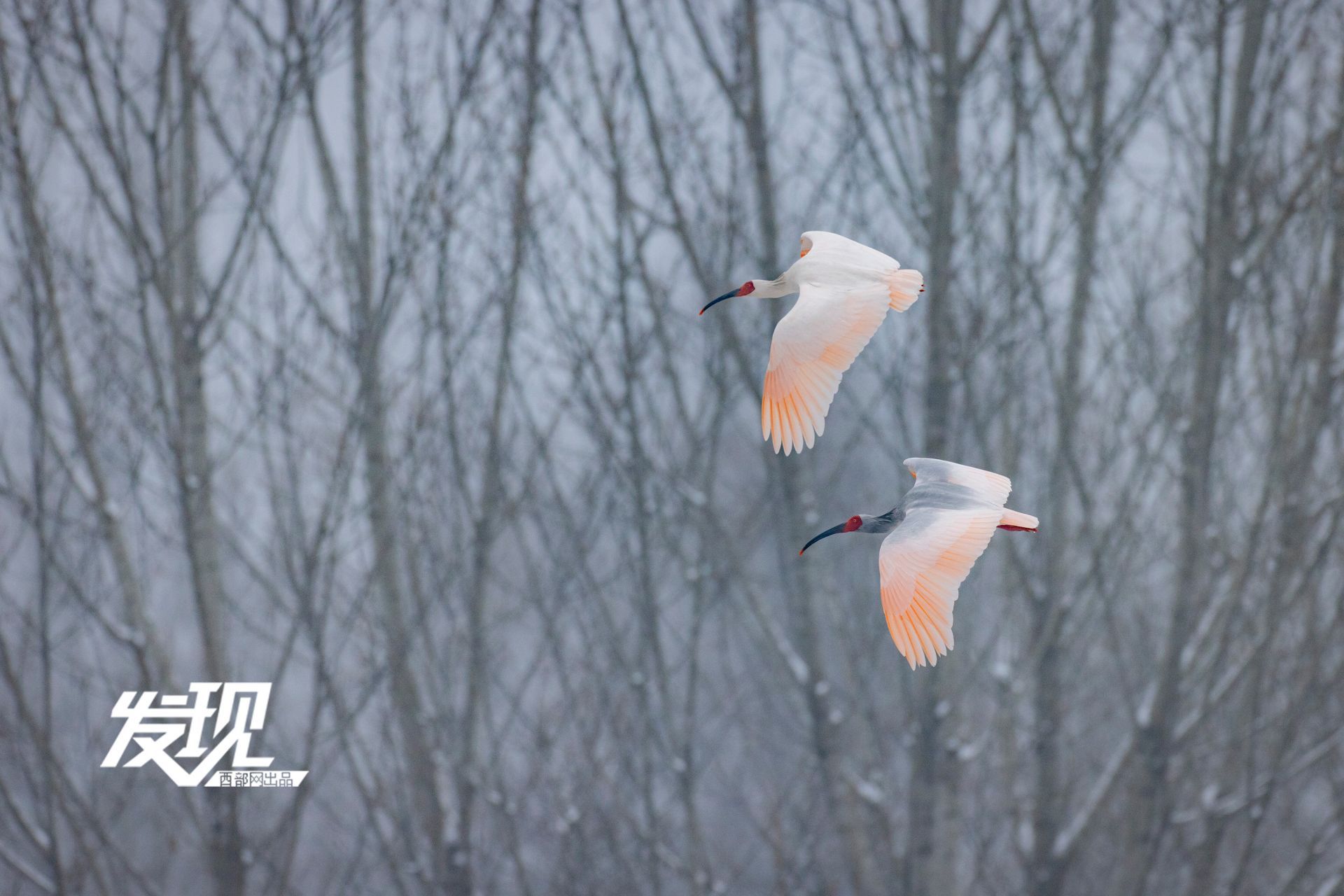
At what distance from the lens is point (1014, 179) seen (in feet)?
14.6

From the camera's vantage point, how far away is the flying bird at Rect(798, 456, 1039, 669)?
1.49 m

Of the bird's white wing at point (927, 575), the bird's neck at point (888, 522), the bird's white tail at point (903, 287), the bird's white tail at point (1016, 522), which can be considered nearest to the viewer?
the bird's white wing at point (927, 575)

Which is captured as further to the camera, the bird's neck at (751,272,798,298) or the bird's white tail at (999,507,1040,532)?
the bird's neck at (751,272,798,298)

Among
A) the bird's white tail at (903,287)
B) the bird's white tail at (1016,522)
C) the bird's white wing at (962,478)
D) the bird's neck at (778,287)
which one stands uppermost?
the bird's neck at (778,287)

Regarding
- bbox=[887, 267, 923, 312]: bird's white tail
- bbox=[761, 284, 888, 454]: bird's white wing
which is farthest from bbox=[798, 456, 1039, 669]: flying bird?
bbox=[887, 267, 923, 312]: bird's white tail

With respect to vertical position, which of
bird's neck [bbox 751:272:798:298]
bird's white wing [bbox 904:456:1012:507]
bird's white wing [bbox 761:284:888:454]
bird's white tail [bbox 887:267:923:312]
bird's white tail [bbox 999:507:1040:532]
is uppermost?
bird's neck [bbox 751:272:798:298]

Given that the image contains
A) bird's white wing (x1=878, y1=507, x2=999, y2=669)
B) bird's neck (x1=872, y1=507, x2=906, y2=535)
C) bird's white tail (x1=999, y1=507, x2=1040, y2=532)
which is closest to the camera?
bird's white wing (x1=878, y1=507, x2=999, y2=669)

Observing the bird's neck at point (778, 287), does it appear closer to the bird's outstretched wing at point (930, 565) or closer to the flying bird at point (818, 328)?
the flying bird at point (818, 328)

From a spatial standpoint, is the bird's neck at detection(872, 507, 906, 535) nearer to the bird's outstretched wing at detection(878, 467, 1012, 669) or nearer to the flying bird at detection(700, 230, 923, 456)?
the bird's outstretched wing at detection(878, 467, 1012, 669)

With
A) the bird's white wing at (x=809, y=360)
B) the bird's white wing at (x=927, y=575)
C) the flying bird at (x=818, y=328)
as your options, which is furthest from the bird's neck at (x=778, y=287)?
the bird's white wing at (x=927, y=575)

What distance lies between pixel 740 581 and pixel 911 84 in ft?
6.31

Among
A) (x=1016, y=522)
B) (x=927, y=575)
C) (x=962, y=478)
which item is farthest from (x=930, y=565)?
(x=962, y=478)

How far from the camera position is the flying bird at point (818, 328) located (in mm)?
1651

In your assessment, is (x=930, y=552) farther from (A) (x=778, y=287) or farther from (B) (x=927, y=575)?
(A) (x=778, y=287)
